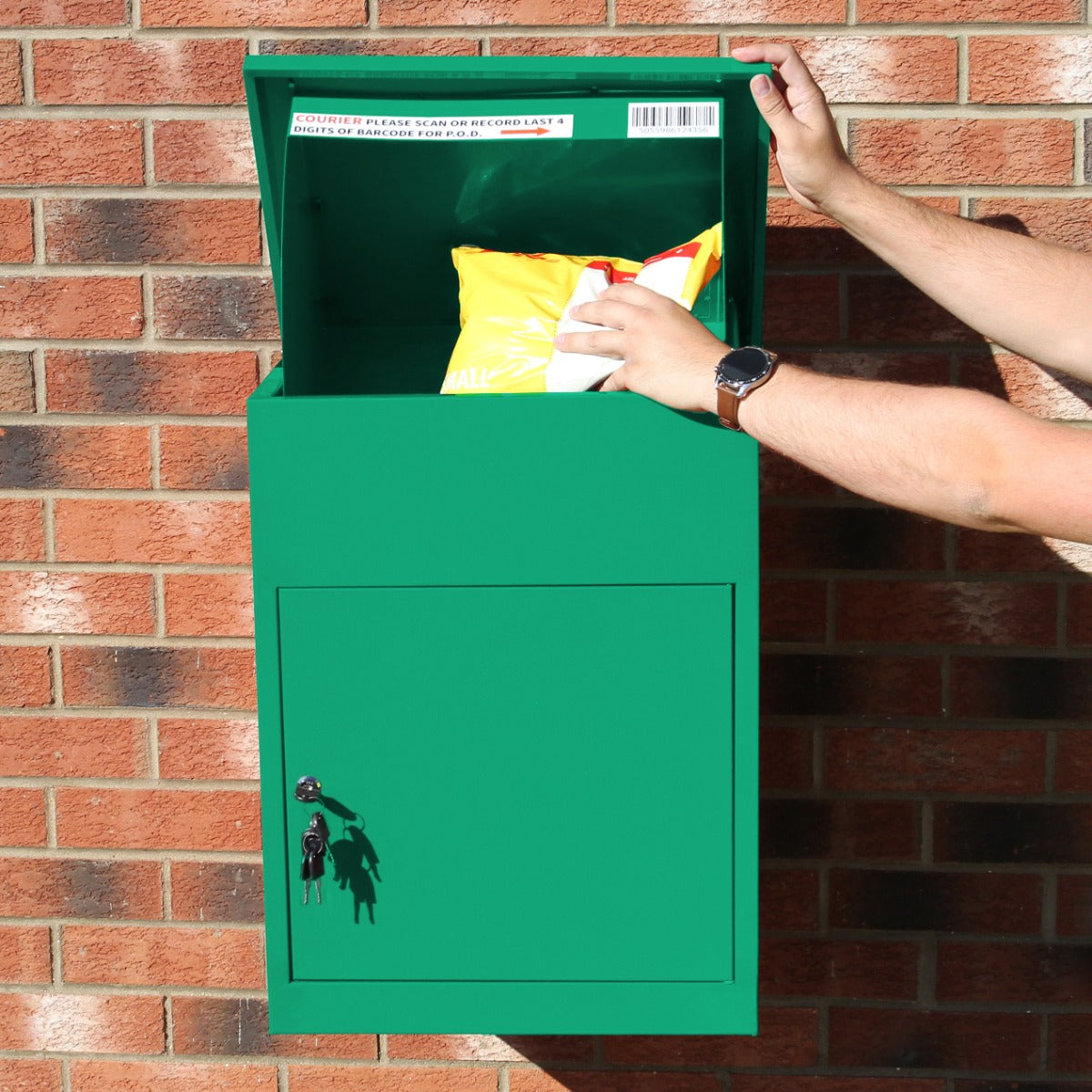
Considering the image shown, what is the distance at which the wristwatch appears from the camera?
142 centimetres

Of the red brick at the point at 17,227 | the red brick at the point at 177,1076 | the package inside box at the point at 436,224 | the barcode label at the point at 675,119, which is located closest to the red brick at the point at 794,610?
the package inside box at the point at 436,224

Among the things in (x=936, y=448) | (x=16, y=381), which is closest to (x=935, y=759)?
(x=936, y=448)

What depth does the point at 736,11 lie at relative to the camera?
195 centimetres

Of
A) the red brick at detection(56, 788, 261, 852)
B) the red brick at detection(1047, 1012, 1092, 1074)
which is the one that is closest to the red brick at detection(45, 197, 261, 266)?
the red brick at detection(56, 788, 261, 852)

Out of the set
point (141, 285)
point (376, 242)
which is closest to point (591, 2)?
point (376, 242)

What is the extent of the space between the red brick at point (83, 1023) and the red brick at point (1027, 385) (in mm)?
1855

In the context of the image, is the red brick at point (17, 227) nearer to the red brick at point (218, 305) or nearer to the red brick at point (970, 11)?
the red brick at point (218, 305)

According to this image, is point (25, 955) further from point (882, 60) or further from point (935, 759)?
point (882, 60)

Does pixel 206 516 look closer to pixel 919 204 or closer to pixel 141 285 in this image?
pixel 141 285

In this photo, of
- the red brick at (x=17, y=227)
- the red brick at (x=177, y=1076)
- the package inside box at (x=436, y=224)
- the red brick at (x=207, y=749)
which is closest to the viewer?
the package inside box at (x=436, y=224)

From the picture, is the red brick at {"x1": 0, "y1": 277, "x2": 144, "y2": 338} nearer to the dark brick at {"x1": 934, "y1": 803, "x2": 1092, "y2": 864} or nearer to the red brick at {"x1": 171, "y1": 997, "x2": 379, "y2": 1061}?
the red brick at {"x1": 171, "y1": 997, "x2": 379, "y2": 1061}

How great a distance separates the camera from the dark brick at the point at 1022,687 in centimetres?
207

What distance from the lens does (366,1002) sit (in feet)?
5.13

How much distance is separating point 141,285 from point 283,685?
0.90 metres
